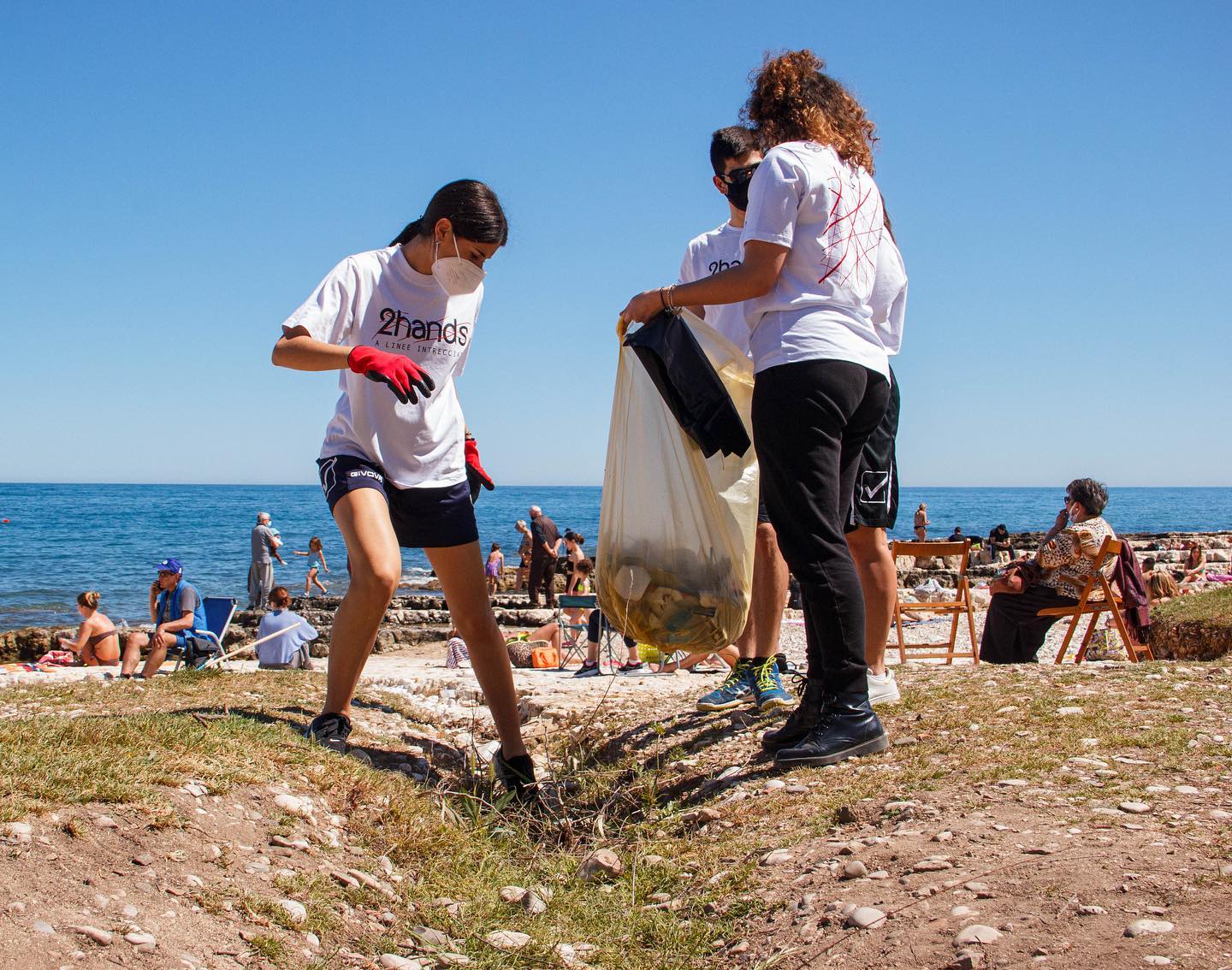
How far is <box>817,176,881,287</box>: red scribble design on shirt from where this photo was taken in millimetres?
2941

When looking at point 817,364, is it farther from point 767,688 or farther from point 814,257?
point 767,688

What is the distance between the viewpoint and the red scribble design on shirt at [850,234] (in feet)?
9.65

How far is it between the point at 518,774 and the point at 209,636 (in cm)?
961

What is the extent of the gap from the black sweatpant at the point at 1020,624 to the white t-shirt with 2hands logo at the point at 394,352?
15.5 ft

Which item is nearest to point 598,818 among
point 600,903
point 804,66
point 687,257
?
point 600,903

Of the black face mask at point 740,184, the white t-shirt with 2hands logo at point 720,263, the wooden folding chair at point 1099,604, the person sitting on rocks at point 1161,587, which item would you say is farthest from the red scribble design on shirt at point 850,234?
the person sitting on rocks at point 1161,587

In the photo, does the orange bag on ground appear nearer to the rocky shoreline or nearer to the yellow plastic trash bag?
the rocky shoreline

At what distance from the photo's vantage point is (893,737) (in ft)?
10.5

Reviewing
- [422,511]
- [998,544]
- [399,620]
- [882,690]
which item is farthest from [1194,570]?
[422,511]

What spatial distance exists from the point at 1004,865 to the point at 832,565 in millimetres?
1018

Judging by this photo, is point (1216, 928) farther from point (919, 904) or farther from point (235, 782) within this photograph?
point (235, 782)

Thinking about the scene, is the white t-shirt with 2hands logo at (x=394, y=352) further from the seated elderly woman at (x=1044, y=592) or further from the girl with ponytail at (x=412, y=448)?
the seated elderly woman at (x=1044, y=592)

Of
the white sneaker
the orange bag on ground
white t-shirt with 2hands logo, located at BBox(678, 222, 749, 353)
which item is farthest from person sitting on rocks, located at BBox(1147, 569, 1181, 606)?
white t-shirt with 2hands logo, located at BBox(678, 222, 749, 353)

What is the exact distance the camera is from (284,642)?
9.79 meters
